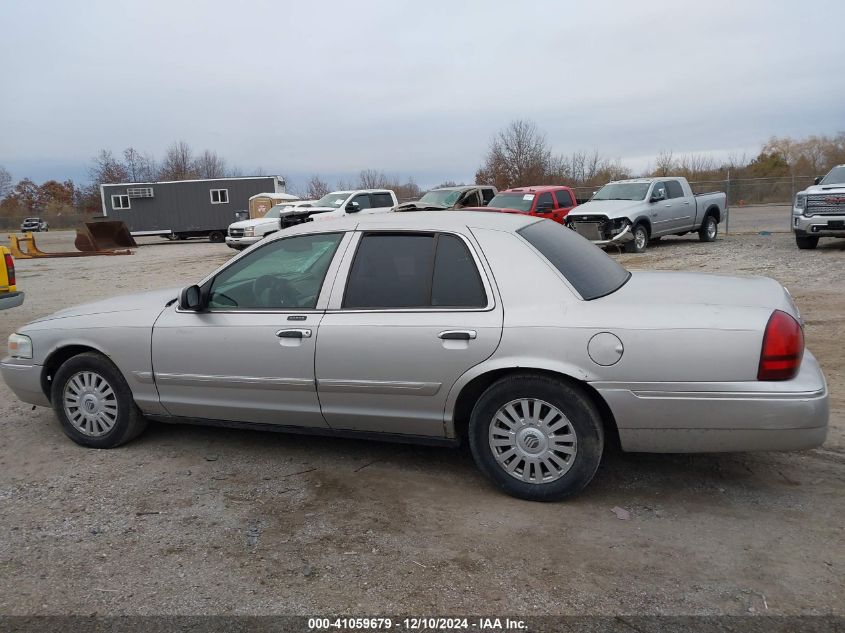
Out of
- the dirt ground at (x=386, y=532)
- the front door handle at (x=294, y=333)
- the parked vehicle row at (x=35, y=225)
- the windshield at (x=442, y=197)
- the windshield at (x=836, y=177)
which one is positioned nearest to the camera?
the dirt ground at (x=386, y=532)

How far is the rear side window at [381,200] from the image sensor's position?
2277 centimetres

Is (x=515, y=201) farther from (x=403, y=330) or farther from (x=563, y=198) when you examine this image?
(x=403, y=330)

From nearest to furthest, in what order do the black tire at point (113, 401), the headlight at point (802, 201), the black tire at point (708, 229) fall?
the black tire at point (113, 401) → the headlight at point (802, 201) → the black tire at point (708, 229)

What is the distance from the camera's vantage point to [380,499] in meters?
3.85

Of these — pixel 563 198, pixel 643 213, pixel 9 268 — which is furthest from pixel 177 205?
pixel 9 268

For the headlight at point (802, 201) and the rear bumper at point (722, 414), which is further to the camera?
the headlight at point (802, 201)

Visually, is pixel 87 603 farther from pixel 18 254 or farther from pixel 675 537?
pixel 18 254

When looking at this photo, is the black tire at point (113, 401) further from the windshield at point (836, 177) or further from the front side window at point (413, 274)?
the windshield at point (836, 177)

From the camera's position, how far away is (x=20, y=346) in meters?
4.84

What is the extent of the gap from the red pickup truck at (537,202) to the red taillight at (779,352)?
46.5ft

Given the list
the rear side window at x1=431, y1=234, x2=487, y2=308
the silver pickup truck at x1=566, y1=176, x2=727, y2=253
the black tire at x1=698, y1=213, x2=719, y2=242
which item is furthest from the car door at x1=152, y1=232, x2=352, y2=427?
the black tire at x1=698, y1=213, x2=719, y2=242

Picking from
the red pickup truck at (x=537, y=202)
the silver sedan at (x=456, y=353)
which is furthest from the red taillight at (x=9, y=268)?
the red pickup truck at (x=537, y=202)

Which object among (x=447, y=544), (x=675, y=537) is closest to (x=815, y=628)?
(x=675, y=537)

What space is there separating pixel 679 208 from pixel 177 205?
24.3m
